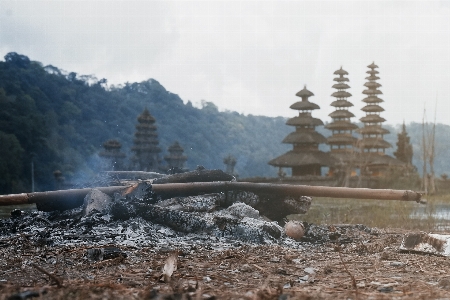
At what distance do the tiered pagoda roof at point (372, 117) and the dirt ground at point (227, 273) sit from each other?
40.6m

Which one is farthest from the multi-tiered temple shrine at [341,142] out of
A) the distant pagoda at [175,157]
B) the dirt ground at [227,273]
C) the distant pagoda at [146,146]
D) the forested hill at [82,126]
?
the dirt ground at [227,273]

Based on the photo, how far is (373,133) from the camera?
4494 centimetres

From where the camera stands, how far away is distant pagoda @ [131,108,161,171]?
34125 millimetres

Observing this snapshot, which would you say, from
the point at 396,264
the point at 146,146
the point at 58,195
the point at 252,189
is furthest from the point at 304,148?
the point at 396,264

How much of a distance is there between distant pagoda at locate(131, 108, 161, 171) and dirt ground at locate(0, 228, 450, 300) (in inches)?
1158

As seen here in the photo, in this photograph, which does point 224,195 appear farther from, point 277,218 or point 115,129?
point 115,129

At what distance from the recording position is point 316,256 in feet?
14.5

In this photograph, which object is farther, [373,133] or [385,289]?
[373,133]

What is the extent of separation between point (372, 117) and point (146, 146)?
22017mm

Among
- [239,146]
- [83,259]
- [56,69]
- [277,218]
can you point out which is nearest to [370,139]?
[239,146]

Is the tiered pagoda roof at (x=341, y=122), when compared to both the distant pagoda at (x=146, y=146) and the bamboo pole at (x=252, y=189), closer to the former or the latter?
the distant pagoda at (x=146, y=146)

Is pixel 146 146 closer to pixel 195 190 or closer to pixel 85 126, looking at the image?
pixel 85 126

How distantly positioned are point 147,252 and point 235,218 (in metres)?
1.39

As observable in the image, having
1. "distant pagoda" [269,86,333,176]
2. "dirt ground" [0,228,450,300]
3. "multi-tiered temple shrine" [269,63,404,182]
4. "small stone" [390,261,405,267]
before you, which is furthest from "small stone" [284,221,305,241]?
"distant pagoda" [269,86,333,176]
